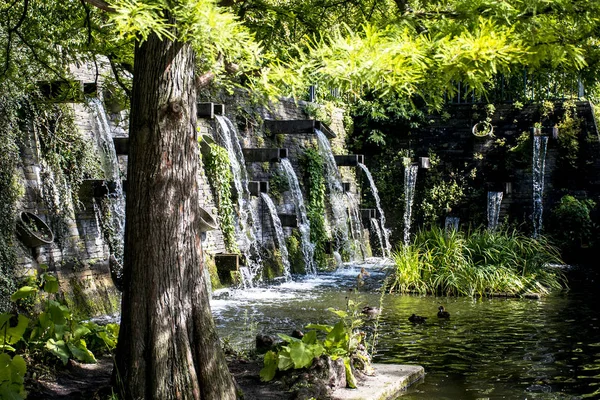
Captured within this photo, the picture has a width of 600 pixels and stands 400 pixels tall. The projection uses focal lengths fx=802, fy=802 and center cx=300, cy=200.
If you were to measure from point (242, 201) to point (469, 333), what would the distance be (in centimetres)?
565

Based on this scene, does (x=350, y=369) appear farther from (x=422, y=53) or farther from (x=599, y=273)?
(x=599, y=273)

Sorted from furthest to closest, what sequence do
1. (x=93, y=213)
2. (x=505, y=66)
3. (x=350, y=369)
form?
(x=93, y=213)
(x=350, y=369)
(x=505, y=66)

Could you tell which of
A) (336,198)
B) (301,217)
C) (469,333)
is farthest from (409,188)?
(469,333)

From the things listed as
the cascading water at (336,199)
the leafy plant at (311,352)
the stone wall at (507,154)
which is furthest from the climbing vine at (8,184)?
the stone wall at (507,154)

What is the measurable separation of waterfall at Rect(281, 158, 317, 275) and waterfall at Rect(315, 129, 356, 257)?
146 cm

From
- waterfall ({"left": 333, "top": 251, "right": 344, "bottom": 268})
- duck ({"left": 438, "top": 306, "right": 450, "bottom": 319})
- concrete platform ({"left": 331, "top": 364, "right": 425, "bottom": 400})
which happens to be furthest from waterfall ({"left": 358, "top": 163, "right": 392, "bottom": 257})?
concrete platform ({"left": 331, "top": 364, "right": 425, "bottom": 400})

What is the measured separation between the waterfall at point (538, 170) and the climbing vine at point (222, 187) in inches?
323

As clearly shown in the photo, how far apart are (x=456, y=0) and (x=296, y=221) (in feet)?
31.9

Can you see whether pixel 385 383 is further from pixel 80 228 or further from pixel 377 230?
pixel 377 230

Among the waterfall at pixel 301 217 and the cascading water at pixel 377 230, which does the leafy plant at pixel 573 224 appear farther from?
the waterfall at pixel 301 217

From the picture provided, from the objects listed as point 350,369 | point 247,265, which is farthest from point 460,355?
point 247,265

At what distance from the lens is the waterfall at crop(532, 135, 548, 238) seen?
59.9 feet

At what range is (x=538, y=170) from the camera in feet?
60.3

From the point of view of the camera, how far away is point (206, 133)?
13.1 m
